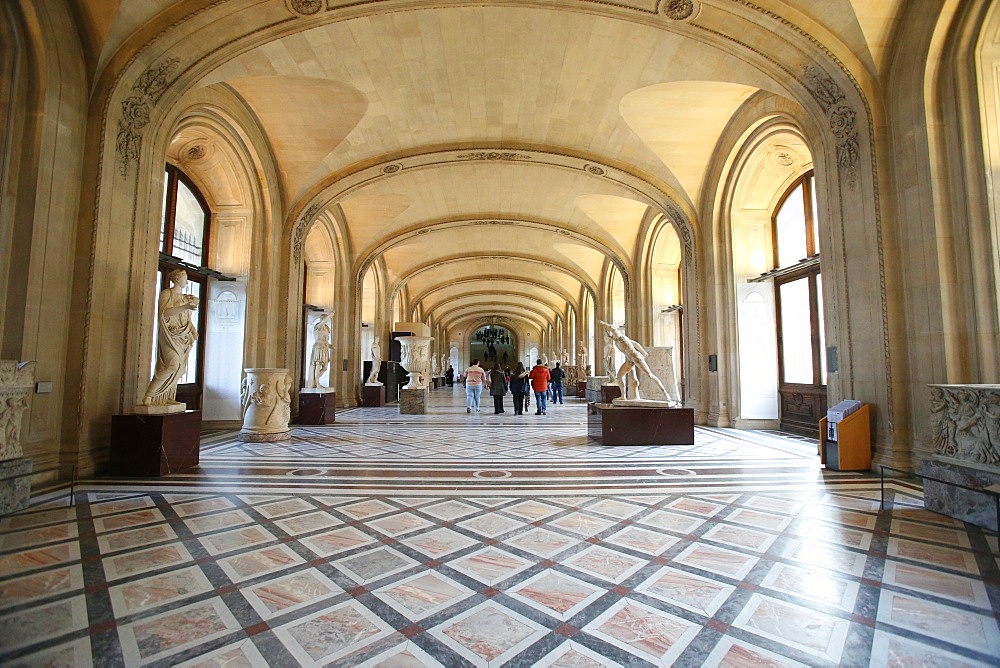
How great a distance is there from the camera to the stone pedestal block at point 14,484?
366 cm

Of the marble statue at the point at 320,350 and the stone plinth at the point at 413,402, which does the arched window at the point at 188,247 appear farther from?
the stone plinth at the point at 413,402

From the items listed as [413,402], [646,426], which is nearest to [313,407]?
[413,402]

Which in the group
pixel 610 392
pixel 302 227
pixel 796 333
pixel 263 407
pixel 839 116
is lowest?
pixel 263 407

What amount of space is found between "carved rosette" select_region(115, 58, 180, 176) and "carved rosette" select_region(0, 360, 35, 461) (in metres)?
2.72

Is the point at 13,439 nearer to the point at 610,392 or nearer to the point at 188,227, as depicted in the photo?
the point at 188,227

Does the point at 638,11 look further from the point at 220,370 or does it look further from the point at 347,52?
the point at 220,370

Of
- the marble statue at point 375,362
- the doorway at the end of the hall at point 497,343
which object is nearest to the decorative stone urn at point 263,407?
the marble statue at point 375,362

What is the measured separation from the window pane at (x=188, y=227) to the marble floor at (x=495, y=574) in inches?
220

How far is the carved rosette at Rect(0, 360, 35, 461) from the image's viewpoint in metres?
3.82

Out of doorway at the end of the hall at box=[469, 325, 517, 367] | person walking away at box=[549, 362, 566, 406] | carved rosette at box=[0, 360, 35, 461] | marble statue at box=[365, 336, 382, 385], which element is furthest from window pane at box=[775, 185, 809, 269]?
doorway at the end of the hall at box=[469, 325, 517, 367]

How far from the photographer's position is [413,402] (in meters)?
12.8

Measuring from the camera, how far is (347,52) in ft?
23.1

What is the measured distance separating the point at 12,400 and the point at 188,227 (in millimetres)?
6037

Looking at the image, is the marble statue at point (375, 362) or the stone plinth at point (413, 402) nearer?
the stone plinth at point (413, 402)
